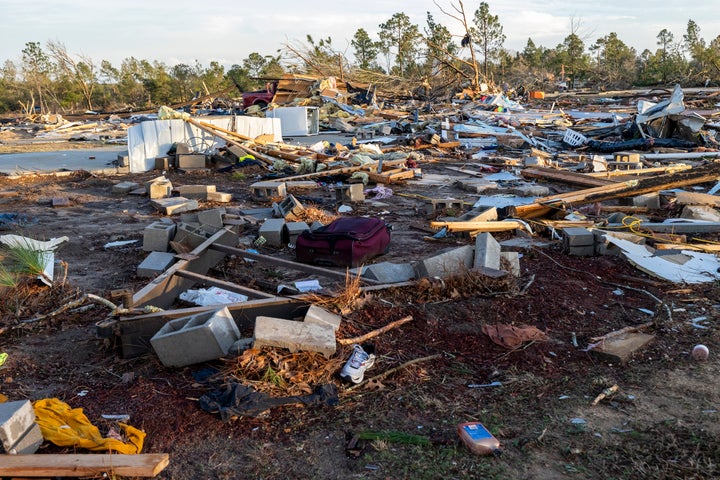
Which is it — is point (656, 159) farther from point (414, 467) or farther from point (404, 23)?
point (404, 23)

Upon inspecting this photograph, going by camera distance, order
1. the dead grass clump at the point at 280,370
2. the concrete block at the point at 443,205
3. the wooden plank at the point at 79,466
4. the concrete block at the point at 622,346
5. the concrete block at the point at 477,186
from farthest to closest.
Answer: the concrete block at the point at 477,186, the concrete block at the point at 443,205, the concrete block at the point at 622,346, the dead grass clump at the point at 280,370, the wooden plank at the point at 79,466

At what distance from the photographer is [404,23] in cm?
4400

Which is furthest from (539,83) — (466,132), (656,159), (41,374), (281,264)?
(41,374)

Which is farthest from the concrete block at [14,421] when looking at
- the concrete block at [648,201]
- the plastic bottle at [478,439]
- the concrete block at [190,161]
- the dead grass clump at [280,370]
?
the concrete block at [190,161]

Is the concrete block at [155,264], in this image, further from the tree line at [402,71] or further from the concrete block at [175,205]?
the tree line at [402,71]

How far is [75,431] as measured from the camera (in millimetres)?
3049

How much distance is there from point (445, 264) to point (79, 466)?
331 cm

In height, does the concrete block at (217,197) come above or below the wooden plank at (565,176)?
below

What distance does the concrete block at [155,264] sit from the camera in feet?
19.1

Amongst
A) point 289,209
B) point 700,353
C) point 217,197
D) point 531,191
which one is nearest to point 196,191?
point 217,197

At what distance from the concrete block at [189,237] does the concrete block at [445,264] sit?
2574mm

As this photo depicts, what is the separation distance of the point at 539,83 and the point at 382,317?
35380mm

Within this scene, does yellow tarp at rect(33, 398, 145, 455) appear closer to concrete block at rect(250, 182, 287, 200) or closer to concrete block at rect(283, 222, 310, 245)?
concrete block at rect(283, 222, 310, 245)

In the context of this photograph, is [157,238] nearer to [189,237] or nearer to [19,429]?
[189,237]
